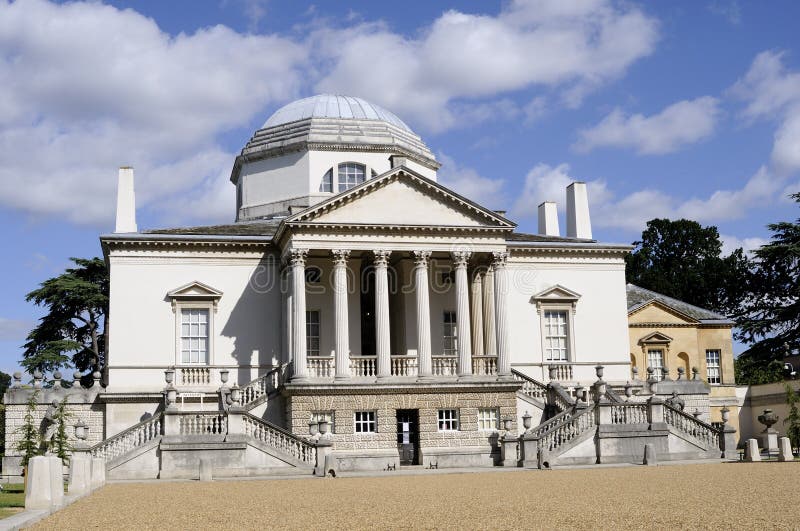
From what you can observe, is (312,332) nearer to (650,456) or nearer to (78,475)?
(650,456)

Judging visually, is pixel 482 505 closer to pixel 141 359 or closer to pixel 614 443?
pixel 614 443

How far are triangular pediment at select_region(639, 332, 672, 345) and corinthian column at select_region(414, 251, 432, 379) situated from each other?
16339 mm

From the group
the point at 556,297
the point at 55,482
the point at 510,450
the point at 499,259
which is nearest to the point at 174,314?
the point at 499,259

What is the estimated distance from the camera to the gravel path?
49.2ft

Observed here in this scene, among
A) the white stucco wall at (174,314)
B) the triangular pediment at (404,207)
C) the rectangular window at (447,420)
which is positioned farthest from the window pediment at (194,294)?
the rectangular window at (447,420)

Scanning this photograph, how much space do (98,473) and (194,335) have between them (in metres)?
11.2

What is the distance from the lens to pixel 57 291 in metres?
54.8

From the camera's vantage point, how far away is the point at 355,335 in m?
38.4

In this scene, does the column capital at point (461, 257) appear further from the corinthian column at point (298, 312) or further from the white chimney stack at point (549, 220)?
the white chimney stack at point (549, 220)

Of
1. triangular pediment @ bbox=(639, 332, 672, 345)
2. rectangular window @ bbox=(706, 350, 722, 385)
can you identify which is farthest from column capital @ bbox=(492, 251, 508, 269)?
rectangular window @ bbox=(706, 350, 722, 385)

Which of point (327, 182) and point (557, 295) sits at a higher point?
point (327, 182)

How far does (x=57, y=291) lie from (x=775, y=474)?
1615 inches

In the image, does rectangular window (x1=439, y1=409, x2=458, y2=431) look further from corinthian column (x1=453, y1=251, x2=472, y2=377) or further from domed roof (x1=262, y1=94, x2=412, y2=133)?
domed roof (x1=262, y1=94, x2=412, y2=133)

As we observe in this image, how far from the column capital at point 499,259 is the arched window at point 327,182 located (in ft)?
33.1
